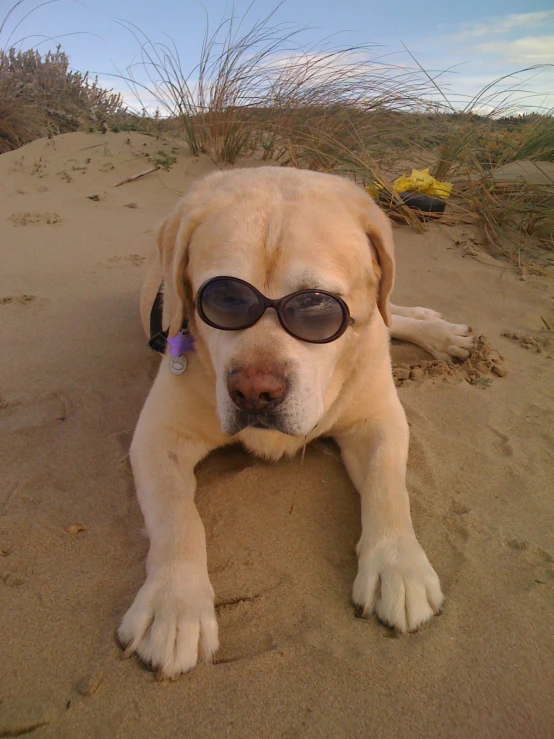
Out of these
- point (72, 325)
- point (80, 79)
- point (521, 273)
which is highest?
point (80, 79)

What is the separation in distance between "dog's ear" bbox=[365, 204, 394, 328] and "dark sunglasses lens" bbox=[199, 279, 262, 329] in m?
0.61

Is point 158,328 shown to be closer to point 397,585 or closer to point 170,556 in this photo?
point 170,556

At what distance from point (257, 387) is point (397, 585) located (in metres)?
0.75

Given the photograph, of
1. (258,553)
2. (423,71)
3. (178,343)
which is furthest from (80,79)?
(258,553)

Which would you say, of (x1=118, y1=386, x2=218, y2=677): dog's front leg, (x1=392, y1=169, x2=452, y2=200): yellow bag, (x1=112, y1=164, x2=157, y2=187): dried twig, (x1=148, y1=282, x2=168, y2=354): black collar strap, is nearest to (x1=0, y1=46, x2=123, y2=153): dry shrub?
(x1=112, y1=164, x2=157, y2=187): dried twig

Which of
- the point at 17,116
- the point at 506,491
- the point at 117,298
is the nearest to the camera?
the point at 506,491

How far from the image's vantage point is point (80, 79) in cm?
973

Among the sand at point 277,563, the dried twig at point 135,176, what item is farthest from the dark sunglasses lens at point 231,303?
the dried twig at point 135,176

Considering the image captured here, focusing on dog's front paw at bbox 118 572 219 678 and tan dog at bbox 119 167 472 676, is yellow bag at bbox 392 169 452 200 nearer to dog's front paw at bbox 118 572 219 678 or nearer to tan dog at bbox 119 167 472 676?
tan dog at bbox 119 167 472 676

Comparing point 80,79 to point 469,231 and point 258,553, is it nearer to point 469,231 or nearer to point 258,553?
point 469,231

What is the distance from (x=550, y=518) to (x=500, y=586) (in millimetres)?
470

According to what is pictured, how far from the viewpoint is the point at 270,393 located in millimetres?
1636

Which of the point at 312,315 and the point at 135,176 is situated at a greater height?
the point at 312,315

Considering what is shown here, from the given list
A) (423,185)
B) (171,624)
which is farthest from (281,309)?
(423,185)
